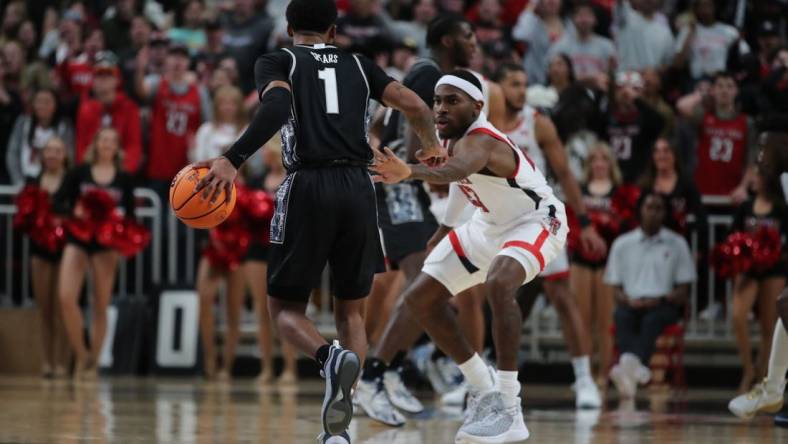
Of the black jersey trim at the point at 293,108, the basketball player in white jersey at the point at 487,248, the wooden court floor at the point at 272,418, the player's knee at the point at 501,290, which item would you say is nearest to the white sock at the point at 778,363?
the wooden court floor at the point at 272,418

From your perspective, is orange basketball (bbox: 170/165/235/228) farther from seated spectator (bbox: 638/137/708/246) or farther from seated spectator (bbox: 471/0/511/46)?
seated spectator (bbox: 471/0/511/46)

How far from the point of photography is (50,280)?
14664mm

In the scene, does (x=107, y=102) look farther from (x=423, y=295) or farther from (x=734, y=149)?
(x=423, y=295)

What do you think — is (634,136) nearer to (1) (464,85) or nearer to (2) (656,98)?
(2) (656,98)

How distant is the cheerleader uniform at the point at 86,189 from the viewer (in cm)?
1422

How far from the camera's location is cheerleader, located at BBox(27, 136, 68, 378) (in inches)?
569

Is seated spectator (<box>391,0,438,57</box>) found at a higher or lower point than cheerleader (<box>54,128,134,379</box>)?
higher

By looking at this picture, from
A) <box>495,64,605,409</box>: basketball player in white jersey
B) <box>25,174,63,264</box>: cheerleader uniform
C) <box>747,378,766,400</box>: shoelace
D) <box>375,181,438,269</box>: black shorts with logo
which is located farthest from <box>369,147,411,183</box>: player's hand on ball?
<box>25,174,63,264</box>: cheerleader uniform

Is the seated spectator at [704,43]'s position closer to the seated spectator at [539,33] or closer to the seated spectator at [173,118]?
the seated spectator at [539,33]

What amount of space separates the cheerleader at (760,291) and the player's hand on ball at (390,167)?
6.47 meters

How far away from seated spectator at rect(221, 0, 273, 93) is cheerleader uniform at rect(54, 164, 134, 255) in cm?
273

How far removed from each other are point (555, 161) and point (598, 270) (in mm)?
2651

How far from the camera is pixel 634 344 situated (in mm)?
12867

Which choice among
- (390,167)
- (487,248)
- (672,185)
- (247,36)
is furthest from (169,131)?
(390,167)
